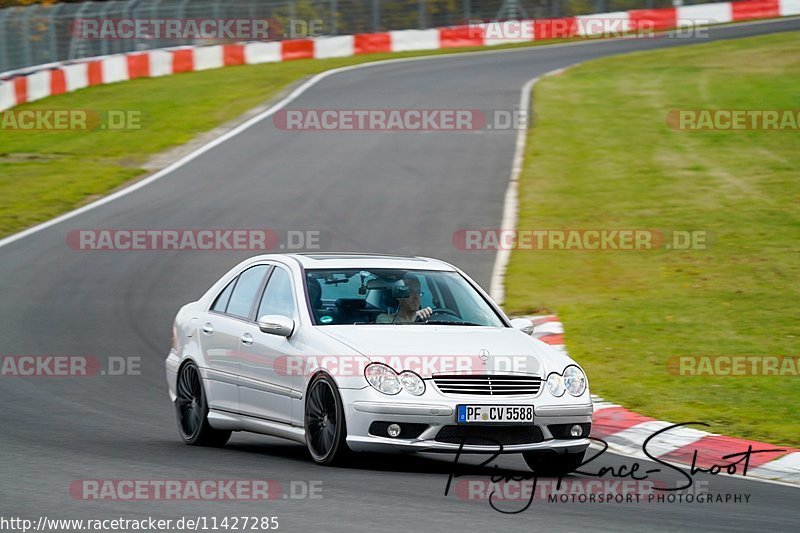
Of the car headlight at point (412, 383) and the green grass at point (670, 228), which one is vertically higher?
the car headlight at point (412, 383)

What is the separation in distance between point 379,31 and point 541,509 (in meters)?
43.0

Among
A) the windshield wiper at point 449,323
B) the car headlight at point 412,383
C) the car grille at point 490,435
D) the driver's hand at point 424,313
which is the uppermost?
the driver's hand at point 424,313

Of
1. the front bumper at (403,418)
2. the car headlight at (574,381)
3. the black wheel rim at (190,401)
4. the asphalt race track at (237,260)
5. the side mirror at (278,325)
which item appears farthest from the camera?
the black wheel rim at (190,401)

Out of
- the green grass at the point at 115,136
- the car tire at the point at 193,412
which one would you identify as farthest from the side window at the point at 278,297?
the green grass at the point at 115,136

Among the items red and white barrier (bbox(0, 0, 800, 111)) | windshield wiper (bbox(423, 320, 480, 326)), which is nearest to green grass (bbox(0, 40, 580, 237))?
red and white barrier (bbox(0, 0, 800, 111))

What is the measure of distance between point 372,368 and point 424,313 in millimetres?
1209

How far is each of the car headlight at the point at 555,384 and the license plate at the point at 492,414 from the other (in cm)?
30

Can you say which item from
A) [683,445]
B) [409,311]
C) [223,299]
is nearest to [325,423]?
[409,311]

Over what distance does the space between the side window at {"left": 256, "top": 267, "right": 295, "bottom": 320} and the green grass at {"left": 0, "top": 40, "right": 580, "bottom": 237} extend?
12.2m

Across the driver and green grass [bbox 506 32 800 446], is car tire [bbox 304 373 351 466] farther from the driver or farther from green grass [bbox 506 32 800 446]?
green grass [bbox 506 32 800 446]

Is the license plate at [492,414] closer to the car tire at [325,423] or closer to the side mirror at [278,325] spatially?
the car tire at [325,423]

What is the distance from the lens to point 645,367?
13.1 meters

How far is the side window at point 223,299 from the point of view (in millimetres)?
10812

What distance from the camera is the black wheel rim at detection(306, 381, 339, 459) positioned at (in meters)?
8.98
